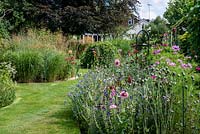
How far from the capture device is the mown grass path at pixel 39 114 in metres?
5.08

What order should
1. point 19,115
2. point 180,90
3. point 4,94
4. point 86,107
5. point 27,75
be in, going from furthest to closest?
point 27,75 < point 4,94 < point 19,115 < point 86,107 < point 180,90

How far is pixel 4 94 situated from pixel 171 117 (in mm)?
3961

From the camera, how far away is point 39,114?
6.08 m

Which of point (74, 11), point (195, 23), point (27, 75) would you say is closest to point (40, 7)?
point (74, 11)

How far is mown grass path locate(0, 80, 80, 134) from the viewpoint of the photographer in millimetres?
5082

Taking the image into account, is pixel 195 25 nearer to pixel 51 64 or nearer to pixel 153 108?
pixel 153 108

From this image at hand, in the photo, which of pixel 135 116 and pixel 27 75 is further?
pixel 27 75

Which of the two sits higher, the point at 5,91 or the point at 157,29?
the point at 157,29

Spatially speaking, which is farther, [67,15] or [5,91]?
[67,15]

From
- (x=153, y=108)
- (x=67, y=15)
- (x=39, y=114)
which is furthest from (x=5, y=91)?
(x=67, y=15)

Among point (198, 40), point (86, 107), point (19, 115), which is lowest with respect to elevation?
point (19, 115)

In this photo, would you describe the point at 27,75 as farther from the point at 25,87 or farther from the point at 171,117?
the point at 171,117

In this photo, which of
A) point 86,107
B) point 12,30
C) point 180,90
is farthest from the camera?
point 12,30

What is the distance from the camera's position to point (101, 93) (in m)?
4.93
